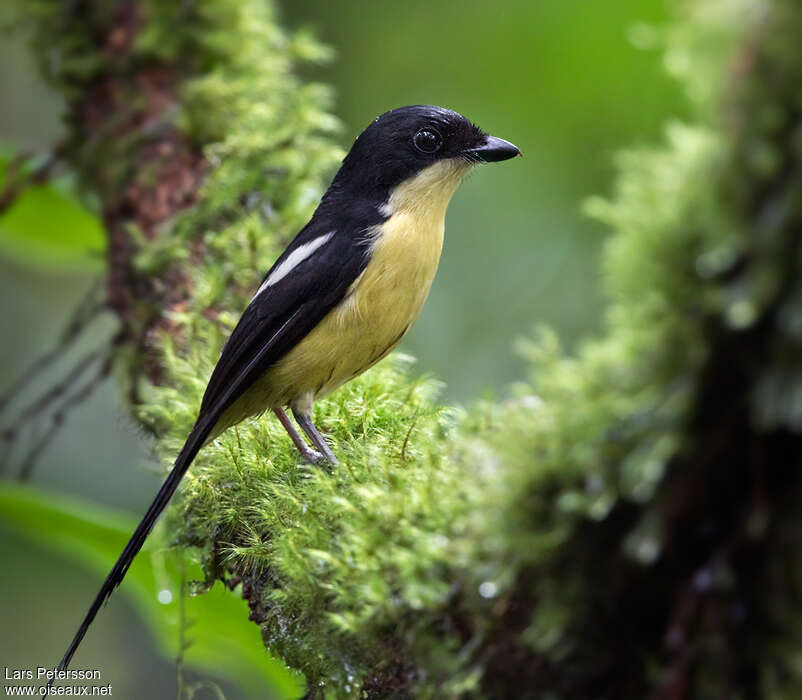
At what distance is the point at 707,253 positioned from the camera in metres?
1.30

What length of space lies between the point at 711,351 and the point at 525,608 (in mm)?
528

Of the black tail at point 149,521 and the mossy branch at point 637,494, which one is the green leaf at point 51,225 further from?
the mossy branch at point 637,494

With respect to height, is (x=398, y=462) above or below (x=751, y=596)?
above

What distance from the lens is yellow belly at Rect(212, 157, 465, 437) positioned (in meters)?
3.11

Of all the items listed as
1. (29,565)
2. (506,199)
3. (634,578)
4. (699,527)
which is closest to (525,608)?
(634,578)

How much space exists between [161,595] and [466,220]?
12.9ft

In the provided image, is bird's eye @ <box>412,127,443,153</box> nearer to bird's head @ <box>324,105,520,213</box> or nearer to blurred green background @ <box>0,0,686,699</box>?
bird's head @ <box>324,105,520,213</box>

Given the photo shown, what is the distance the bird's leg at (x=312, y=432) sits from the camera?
2953mm

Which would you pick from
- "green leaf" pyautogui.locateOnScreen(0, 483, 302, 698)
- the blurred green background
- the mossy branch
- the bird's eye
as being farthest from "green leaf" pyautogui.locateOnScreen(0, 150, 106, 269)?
the mossy branch

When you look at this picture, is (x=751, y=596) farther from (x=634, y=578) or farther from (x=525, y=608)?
(x=525, y=608)

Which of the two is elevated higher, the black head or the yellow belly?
the black head

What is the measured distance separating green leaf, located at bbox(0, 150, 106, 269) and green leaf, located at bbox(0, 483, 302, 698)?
137cm

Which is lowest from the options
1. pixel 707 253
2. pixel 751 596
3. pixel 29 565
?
pixel 751 596

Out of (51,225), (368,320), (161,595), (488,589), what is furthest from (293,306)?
(51,225)
